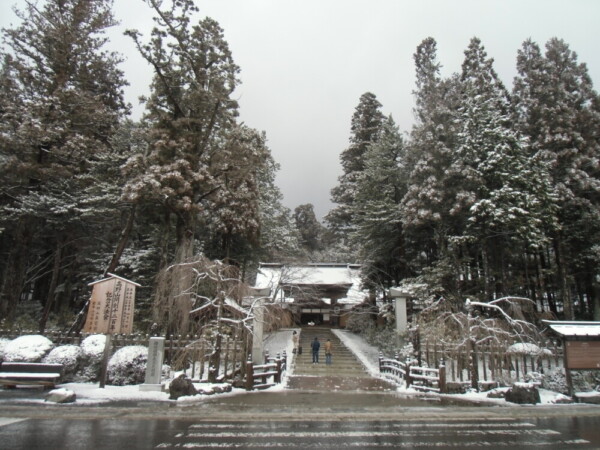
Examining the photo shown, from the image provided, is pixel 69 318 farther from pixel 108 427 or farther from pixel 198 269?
pixel 108 427

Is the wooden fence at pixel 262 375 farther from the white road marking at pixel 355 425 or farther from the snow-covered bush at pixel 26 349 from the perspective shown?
the snow-covered bush at pixel 26 349

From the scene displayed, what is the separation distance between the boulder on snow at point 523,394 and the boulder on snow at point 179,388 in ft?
29.1

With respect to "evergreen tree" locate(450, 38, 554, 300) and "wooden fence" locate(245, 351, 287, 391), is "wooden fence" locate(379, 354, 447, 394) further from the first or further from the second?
"evergreen tree" locate(450, 38, 554, 300)

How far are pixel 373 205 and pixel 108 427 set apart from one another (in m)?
18.9

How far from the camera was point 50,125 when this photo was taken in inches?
653

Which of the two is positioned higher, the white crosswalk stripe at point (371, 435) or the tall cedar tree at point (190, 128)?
the tall cedar tree at point (190, 128)

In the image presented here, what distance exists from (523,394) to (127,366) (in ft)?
37.3

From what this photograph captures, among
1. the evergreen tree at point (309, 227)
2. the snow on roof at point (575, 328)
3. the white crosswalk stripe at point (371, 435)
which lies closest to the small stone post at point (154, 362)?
the white crosswalk stripe at point (371, 435)

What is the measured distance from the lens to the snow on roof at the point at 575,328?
1041cm

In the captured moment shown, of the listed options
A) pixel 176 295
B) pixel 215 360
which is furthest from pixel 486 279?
pixel 176 295

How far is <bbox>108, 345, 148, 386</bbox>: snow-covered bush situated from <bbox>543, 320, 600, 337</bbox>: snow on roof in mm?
12090

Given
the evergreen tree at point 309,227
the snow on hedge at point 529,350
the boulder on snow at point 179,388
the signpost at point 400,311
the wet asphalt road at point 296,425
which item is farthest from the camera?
the evergreen tree at point 309,227

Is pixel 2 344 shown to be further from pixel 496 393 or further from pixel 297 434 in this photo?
pixel 496 393

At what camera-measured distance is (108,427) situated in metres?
6.98
